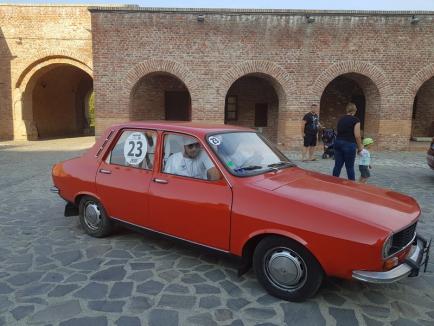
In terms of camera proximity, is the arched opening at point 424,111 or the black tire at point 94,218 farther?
the arched opening at point 424,111

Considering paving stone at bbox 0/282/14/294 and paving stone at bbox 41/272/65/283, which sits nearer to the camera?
paving stone at bbox 0/282/14/294

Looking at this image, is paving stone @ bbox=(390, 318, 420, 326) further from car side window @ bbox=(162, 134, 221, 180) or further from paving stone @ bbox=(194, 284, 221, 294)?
car side window @ bbox=(162, 134, 221, 180)

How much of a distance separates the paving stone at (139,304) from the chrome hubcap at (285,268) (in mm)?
1150

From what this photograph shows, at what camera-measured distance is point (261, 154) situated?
423cm

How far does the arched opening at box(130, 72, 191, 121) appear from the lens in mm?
17672

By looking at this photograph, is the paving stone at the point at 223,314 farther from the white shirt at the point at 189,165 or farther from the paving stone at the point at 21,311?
the paving stone at the point at 21,311

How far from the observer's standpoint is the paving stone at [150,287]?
351 centimetres

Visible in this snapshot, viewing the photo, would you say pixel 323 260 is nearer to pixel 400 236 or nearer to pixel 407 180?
pixel 400 236

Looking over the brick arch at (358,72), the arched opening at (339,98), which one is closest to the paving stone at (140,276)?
the brick arch at (358,72)

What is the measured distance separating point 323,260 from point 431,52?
49.2 feet

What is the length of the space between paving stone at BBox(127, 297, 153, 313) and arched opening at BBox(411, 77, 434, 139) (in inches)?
716

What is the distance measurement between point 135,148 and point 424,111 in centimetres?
1809

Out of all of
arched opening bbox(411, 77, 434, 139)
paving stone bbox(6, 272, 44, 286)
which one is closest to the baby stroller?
arched opening bbox(411, 77, 434, 139)

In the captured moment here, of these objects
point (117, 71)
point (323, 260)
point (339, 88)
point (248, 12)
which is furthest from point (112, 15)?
point (323, 260)
